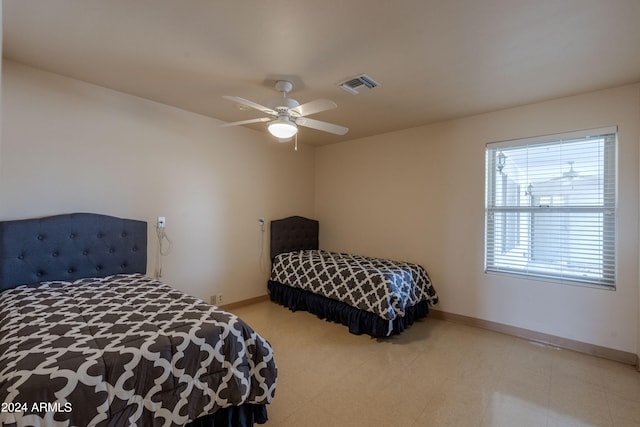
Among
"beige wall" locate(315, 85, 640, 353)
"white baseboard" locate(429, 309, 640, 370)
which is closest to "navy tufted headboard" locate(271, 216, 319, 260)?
"beige wall" locate(315, 85, 640, 353)

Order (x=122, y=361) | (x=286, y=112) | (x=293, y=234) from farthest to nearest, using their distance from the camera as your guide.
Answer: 1. (x=293, y=234)
2. (x=286, y=112)
3. (x=122, y=361)

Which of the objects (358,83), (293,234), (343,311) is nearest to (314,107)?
(358,83)

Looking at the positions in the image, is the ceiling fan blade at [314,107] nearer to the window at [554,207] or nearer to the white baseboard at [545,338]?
the window at [554,207]

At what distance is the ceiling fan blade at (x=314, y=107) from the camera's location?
2156 mm

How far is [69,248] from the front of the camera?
252 cm

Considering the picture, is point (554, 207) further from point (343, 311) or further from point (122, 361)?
point (122, 361)

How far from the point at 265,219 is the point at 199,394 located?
2896mm

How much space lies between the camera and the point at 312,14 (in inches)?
67.7

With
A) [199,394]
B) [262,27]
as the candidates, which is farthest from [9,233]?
[262,27]

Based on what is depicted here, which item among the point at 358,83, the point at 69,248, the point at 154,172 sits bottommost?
the point at 69,248

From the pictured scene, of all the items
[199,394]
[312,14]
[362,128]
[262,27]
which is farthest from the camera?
[362,128]

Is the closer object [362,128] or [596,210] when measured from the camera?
[596,210]

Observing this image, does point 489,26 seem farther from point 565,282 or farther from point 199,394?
point 199,394

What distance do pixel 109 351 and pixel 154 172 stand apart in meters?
2.26
